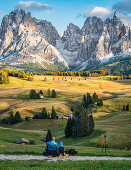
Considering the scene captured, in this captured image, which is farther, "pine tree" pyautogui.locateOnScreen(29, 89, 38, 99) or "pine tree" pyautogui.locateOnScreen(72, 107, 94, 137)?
"pine tree" pyautogui.locateOnScreen(29, 89, 38, 99)

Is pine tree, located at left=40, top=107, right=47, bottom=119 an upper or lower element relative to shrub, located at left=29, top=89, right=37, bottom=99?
lower

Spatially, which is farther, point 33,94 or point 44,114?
point 33,94

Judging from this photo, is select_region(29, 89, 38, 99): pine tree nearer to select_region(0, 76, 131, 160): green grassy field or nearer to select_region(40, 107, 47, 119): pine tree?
select_region(0, 76, 131, 160): green grassy field

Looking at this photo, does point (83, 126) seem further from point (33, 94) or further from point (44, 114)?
point (33, 94)

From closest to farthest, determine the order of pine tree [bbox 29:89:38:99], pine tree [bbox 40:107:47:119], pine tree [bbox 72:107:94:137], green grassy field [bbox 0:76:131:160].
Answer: green grassy field [bbox 0:76:131:160] < pine tree [bbox 72:107:94:137] < pine tree [bbox 40:107:47:119] < pine tree [bbox 29:89:38:99]

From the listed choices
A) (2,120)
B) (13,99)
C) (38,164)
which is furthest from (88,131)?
(13,99)

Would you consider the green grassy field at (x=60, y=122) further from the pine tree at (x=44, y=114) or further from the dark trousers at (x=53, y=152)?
the dark trousers at (x=53, y=152)

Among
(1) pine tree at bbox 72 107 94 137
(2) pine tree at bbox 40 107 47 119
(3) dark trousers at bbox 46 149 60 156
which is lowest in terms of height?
(2) pine tree at bbox 40 107 47 119

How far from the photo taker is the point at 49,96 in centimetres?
15575

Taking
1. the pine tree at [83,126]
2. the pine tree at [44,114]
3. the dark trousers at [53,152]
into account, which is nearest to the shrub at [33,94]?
the pine tree at [44,114]

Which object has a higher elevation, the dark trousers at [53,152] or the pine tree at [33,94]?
the dark trousers at [53,152]

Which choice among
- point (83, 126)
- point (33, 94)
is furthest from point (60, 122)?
point (33, 94)

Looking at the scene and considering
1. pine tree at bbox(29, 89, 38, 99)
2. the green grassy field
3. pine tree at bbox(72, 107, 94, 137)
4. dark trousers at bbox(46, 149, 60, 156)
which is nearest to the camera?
dark trousers at bbox(46, 149, 60, 156)

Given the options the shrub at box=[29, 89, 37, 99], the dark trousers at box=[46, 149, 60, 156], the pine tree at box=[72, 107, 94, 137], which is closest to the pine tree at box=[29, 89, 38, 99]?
the shrub at box=[29, 89, 37, 99]
